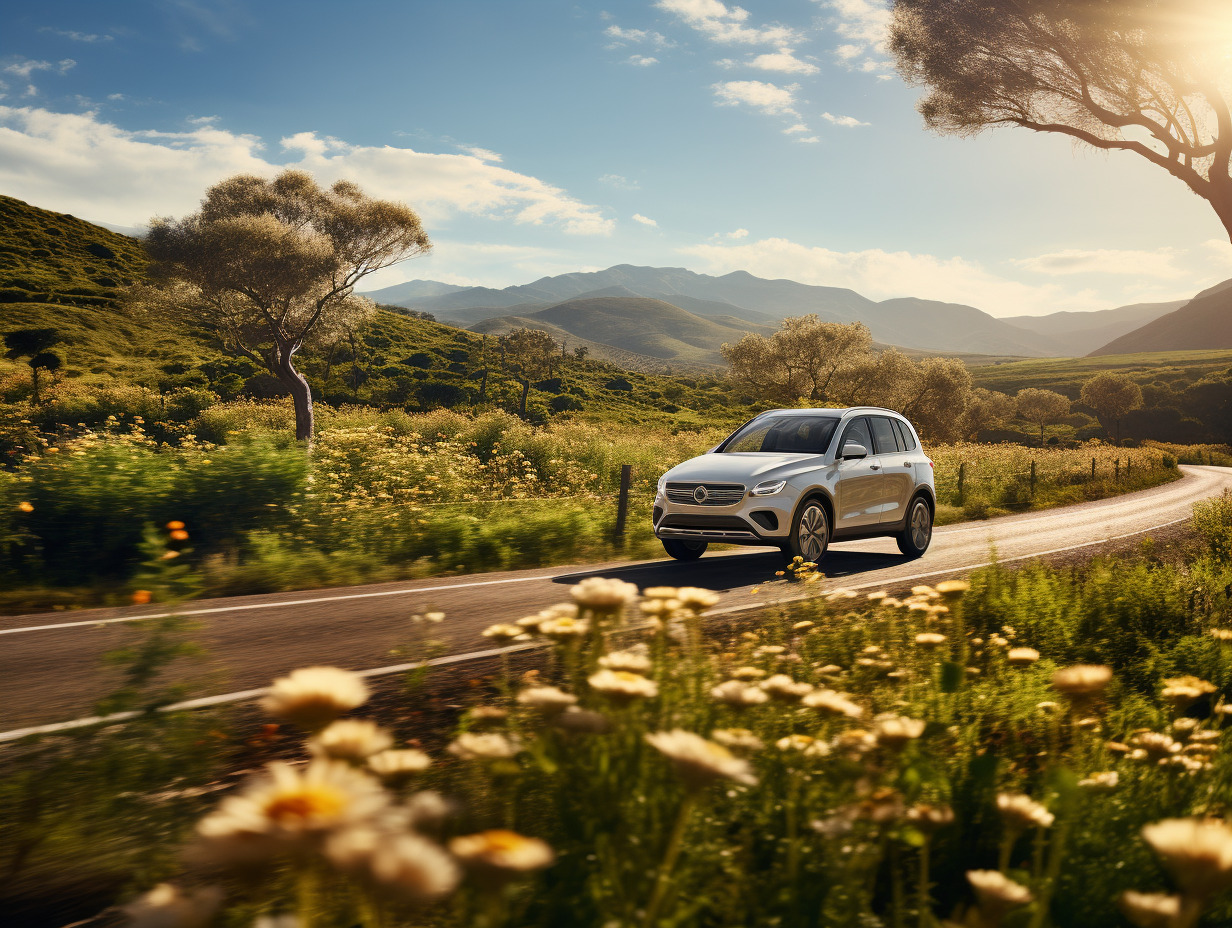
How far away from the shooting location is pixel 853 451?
32.5ft

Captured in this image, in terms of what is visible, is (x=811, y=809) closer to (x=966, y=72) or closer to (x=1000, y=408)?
(x=966, y=72)

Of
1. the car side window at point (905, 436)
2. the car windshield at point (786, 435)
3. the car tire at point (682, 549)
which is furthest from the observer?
the car side window at point (905, 436)

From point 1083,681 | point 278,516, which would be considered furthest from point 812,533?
point 1083,681

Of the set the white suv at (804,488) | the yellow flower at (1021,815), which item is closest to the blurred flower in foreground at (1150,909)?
the yellow flower at (1021,815)

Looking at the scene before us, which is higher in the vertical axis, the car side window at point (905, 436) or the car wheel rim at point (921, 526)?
the car side window at point (905, 436)

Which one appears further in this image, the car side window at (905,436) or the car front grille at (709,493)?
the car side window at (905,436)

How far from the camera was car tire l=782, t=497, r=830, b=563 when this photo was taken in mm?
8914

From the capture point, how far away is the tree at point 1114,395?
93.6 metres

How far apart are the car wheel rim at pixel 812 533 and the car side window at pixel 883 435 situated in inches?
78.9

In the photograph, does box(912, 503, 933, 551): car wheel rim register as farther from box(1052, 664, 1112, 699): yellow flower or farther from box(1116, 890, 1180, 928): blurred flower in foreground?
box(1116, 890, 1180, 928): blurred flower in foreground

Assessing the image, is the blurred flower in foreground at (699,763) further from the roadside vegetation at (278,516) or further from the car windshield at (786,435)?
the car windshield at (786,435)

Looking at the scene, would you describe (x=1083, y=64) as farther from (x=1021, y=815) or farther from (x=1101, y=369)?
(x=1101, y=369)

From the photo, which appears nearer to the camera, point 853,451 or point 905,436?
point 853,451

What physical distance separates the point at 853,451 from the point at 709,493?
2.25 m
